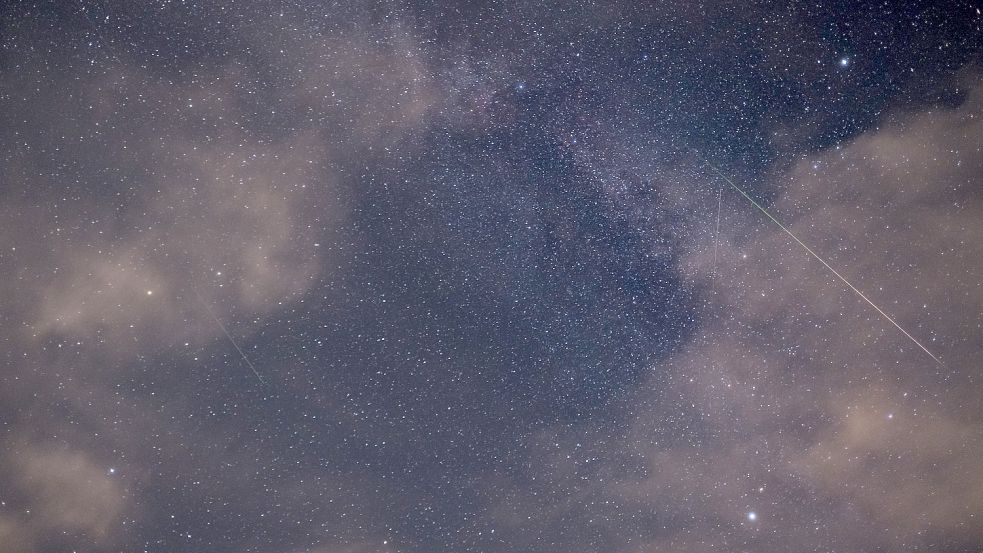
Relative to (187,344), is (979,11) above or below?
above

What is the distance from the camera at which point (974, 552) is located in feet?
48.1

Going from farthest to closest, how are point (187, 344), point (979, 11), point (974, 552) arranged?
point (974, 552)
point (187, 344)
point (979, 11)

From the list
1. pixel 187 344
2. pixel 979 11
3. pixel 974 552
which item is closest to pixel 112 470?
pixel 187 344

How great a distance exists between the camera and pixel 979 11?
6254mm

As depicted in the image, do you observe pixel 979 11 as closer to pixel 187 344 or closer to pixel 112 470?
pixel 187 344

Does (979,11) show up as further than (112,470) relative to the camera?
No

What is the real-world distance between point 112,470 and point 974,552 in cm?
1957

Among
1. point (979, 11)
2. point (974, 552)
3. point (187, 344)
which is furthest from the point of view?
point (974, 552)

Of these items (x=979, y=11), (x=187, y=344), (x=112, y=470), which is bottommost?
(x=112, y=470)

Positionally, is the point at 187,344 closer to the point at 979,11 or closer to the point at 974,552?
the point at 979,11

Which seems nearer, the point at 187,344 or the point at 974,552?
the point at 187,344

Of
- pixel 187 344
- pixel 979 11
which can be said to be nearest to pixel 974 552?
pixel 979 11

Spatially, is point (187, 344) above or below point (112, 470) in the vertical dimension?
above

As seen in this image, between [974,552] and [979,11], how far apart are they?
14961 millimetres
